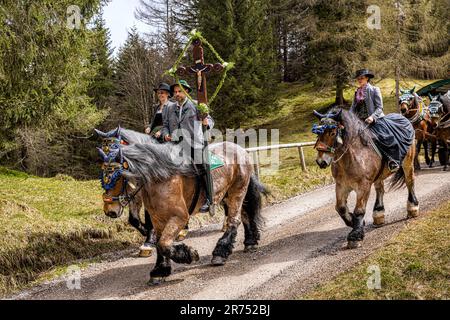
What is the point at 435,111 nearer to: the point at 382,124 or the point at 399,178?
the point at 399,178

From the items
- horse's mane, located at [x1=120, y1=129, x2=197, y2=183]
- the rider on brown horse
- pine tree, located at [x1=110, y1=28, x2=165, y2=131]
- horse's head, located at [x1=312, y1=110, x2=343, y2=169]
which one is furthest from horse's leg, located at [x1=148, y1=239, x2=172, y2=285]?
pine tree, located at [x1=110, y1=28, x2=165, y2=131]

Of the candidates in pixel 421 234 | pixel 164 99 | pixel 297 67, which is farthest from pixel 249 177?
pixel 297 67

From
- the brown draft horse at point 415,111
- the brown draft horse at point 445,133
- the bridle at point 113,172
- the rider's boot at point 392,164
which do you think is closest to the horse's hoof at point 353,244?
the rider's boot at point 392,164

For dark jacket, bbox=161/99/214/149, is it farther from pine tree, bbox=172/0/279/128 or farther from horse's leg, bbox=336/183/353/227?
pine tree, bbox=172/0/279/128

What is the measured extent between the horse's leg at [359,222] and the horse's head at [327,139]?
0.86 metres

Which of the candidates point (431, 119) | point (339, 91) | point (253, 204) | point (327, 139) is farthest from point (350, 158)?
point (339, 91)

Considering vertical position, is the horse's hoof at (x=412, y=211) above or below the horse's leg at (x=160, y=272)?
above

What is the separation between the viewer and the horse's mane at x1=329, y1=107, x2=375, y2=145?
7258 mm

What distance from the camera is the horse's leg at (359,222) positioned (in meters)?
7.11

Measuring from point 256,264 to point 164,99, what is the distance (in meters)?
3.53

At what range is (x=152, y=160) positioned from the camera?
602cm

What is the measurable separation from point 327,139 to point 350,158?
632mm

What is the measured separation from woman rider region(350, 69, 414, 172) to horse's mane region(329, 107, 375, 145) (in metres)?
0.22

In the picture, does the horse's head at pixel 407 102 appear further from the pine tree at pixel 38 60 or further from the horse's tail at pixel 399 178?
the pine tree at pixel 38 60
